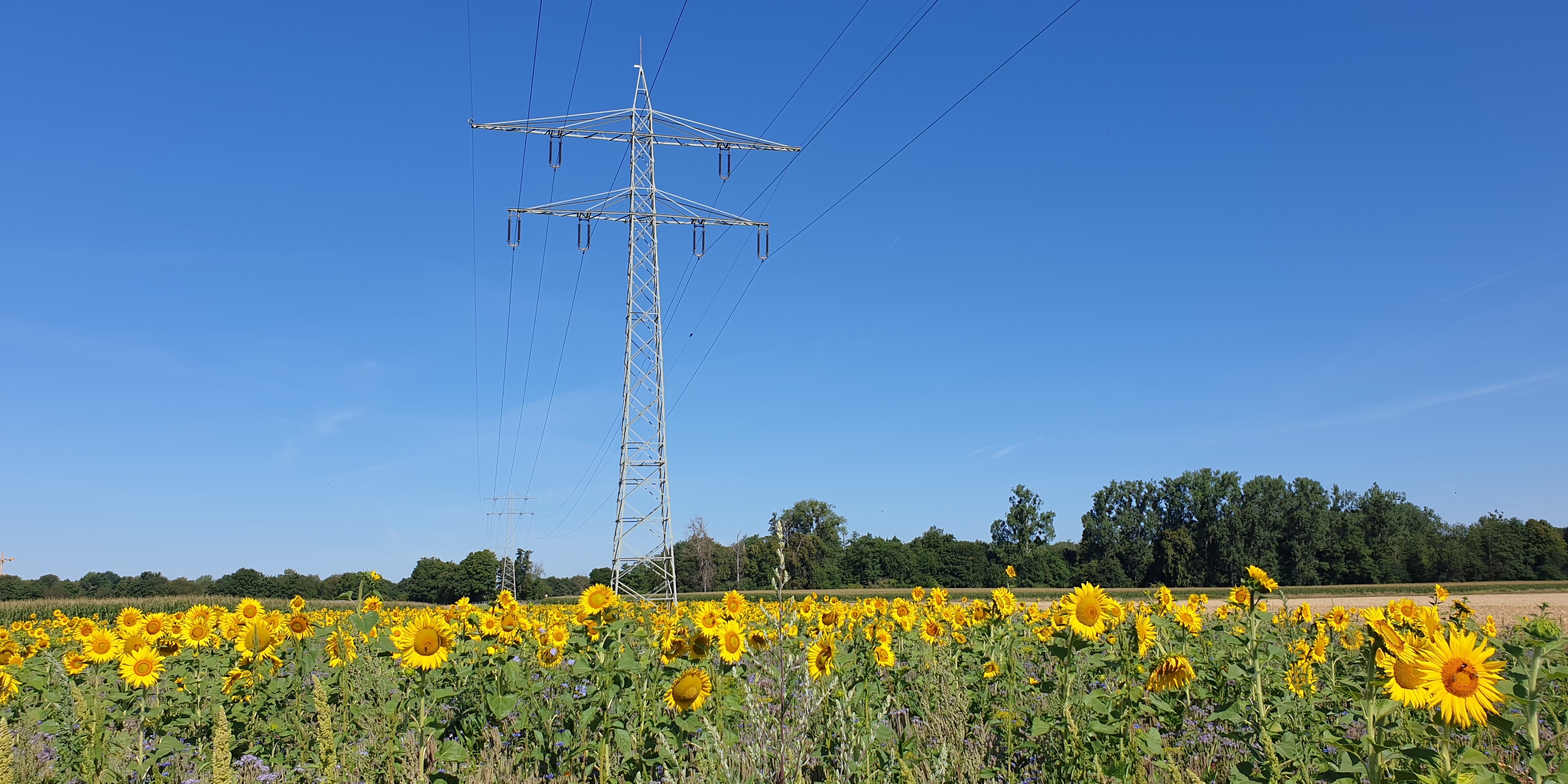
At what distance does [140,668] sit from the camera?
523cm

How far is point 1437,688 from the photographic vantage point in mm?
2557

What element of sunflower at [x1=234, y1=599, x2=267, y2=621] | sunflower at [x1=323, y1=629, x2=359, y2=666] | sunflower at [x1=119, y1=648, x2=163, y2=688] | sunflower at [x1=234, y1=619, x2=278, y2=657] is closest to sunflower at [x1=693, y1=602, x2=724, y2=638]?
sunflower at [x1=323, y1=629, x2=359, y2=666]

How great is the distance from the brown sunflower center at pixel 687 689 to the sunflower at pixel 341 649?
5.02ft

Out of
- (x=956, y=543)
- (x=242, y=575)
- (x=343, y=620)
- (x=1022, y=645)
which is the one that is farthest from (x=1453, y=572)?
(x=242, y=575)

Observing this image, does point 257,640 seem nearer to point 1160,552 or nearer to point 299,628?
point 299,628

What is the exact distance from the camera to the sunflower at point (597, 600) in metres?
5.10

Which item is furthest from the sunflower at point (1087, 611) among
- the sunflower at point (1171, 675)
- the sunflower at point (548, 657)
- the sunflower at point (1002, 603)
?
the sunflower at point (548, 657)

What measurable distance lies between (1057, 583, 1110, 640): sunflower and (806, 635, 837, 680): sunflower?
1.34 meters

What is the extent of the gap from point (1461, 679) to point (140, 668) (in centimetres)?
686

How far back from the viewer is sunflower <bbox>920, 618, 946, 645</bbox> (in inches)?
274

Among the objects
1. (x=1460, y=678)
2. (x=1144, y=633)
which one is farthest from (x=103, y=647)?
(x=1460, y=678)

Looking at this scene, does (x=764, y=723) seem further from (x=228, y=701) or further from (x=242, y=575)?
(x=242, y=575)

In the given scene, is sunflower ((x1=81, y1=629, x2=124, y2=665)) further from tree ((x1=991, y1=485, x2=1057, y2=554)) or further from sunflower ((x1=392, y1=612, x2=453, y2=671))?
tree ((x1=991, y1=485, x2=1057, y2=554))

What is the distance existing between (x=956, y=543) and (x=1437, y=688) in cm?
8712
